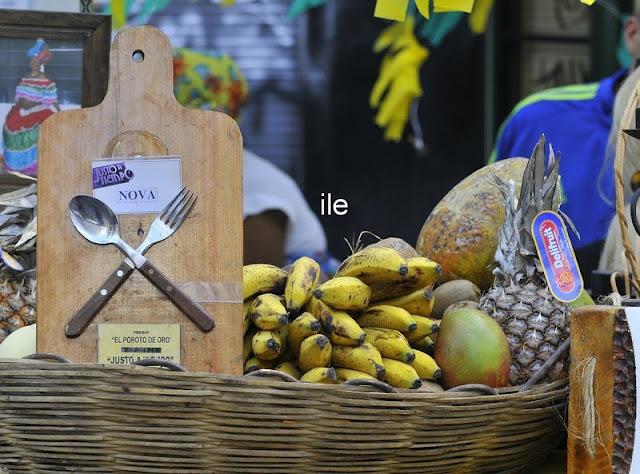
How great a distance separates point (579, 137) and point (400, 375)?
8.54ft

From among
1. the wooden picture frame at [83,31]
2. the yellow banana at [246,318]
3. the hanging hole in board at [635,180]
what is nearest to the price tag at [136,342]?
the yellow banana at [246,318]

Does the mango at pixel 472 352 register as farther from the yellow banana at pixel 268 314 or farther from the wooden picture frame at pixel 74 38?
the wooden picture frame at pixel 74 38

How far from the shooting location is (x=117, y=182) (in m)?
1.56

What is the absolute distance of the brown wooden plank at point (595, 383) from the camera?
56.4 inches

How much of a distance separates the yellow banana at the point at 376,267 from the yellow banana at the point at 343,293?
0.15 feet

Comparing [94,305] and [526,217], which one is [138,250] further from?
[526,217]

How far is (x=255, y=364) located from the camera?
1602mm

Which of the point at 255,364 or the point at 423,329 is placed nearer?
the point at 255,364

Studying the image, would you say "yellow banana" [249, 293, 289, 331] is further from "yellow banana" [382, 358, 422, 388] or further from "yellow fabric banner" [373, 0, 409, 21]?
"yellow fabric banner" [373, 0, 409, 21]

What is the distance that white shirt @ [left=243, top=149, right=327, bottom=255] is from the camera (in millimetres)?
4105

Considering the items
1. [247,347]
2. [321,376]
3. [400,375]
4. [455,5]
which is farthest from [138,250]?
[455,5]

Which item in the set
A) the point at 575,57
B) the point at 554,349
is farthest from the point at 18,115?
the point at 575,57

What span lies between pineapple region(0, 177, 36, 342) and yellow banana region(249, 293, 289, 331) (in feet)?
1.67

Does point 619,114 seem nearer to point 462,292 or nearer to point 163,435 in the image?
point 462,292
